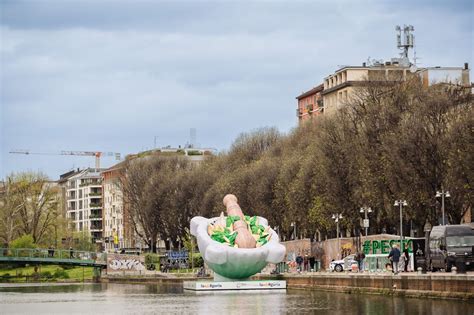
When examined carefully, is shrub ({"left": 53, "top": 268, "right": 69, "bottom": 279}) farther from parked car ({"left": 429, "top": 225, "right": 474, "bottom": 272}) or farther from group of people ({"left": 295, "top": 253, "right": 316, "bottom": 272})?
parked car ({"left": 429, "top": 225, "right": 474, "bottom": 272})

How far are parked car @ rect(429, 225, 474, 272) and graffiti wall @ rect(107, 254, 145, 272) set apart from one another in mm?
100031

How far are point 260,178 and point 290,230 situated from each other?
760cm

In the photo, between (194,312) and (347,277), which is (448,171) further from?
(194,312)

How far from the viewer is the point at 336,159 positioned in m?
128

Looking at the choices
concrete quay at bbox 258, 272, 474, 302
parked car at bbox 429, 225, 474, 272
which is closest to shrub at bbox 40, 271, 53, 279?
concrete quay at bbox 258, 272, 474, 302

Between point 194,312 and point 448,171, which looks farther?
point 448,171

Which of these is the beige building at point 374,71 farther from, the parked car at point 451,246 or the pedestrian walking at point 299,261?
the parked car at point 451,246

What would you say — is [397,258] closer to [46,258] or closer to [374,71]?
[374,71]

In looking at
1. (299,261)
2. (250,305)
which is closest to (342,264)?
(299,261)

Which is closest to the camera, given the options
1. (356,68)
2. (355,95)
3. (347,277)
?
(347,277)

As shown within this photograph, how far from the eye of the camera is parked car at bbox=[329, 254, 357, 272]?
114 metres

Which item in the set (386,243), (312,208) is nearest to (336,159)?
(312,208)

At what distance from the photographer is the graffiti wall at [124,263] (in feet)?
599

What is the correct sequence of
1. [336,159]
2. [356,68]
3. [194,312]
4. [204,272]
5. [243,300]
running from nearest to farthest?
1. [194,312]
2. [243,300]
3. [336,159]
4. [204,272]
5. [356,68]
